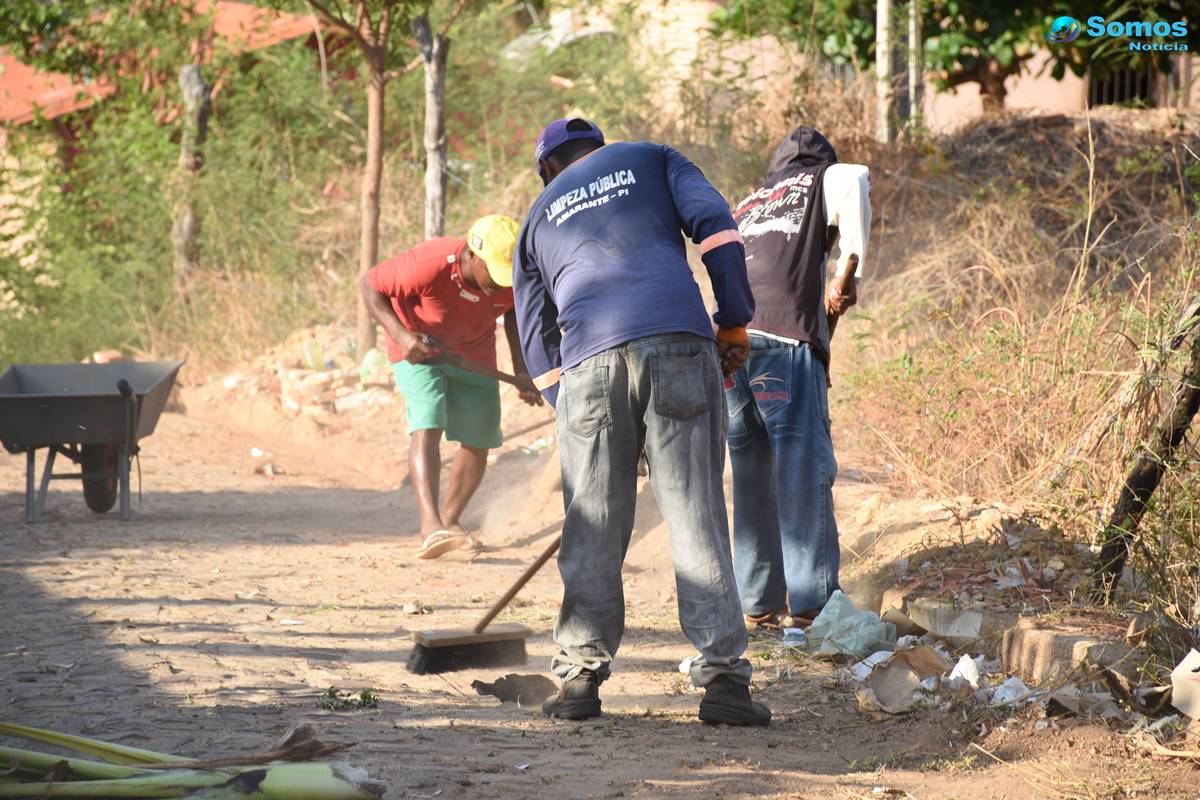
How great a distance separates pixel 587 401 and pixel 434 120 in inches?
343

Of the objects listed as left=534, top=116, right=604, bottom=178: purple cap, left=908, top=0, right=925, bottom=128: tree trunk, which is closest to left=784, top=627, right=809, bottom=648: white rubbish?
left=534, top=116, right=604, bottom=178: purple cap

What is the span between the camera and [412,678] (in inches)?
184

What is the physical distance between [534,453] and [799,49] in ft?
19.0

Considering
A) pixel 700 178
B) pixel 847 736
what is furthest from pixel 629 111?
pixel 847 736

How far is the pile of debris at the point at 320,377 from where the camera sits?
11977 millimetres

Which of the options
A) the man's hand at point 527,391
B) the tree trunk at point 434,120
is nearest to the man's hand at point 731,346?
the man's hand at point 527,391

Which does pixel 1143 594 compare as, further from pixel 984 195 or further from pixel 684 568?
pixel 984 195

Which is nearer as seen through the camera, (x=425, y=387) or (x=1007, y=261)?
(x=425, y=387)

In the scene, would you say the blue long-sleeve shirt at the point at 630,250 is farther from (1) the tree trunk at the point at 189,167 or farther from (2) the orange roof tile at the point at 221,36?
(1) the tree trunk at the point at 189,167

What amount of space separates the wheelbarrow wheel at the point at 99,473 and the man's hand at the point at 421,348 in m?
2.56

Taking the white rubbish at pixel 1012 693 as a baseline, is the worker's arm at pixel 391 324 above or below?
above

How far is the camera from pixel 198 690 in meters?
4.28

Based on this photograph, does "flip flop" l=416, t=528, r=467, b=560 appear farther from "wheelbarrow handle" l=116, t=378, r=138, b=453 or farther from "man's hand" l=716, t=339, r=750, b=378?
"man's hand" l=716, t=339, r=750, b=378

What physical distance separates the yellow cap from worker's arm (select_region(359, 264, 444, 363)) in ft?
2.46
